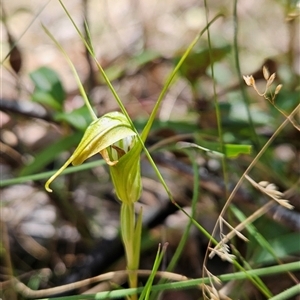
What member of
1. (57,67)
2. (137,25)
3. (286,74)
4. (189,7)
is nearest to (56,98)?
(286,74)

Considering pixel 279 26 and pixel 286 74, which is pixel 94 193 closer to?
pixel 286 74

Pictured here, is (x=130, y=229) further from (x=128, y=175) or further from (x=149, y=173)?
(x=149, y=173)

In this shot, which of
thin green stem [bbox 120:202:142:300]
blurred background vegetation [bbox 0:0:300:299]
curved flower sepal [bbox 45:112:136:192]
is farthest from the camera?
blurred background vegetation [bbox 0:0:300:299]

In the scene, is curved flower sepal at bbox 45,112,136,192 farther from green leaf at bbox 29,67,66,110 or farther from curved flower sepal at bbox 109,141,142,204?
green leaf at bbox 29,67,66,110

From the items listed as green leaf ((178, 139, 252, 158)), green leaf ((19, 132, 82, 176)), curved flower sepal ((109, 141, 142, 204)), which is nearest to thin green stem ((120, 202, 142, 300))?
curved flower sepal ((109, 141, 142, 204))

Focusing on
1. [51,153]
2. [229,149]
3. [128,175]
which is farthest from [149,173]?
[128,175]

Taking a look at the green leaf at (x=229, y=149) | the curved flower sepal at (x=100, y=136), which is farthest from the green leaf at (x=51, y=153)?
the curved flower sepal at (x=100, y=136)

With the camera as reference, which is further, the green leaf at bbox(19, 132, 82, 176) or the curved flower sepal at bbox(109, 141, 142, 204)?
the green leaf at bbox(19, 132, 82, 176)
